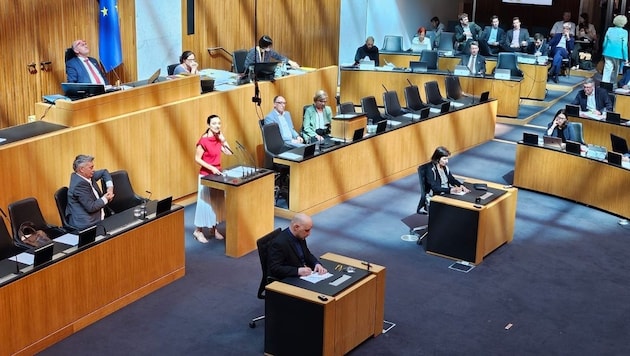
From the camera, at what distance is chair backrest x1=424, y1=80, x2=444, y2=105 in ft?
46.5

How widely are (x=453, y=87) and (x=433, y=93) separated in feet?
1.84

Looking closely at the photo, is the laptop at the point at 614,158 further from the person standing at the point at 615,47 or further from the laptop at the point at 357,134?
the person standing at the point at 615,47

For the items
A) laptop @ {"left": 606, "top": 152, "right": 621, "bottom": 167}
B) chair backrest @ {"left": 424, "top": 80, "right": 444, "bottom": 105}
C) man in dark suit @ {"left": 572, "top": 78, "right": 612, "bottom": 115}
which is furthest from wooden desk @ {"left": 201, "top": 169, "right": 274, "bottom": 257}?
man in dark suit @ {"left": 572, "top": 78, "right": 612, "bottom": 115}

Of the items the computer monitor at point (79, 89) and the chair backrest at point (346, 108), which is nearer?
the computer monitor at point (79, 89)

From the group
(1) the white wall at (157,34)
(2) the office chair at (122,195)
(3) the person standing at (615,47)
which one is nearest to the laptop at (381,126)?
(1) the white wall at (157,34)

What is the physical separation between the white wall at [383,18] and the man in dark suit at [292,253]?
1109 centimetres

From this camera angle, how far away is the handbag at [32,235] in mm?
7488

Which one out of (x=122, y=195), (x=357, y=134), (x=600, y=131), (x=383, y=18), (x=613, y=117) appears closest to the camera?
(x=122, y=195)

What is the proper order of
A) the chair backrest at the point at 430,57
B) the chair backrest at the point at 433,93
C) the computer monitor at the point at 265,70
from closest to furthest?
1. the computer monitor at the point at 265,70
2. the chair backrest at the point at 433,93
3. the chair backrest at the point at 430,57

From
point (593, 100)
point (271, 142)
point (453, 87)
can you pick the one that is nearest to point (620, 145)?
point (593, 100)

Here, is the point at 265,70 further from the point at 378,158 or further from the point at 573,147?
the point at 573,147

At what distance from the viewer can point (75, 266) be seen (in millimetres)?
7113

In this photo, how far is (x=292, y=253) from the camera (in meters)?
7.03

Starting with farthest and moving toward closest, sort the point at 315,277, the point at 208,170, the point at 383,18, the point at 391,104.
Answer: the point at 383,18 < the point at 391,104 < the point at 208,170 < the point at 315,277
